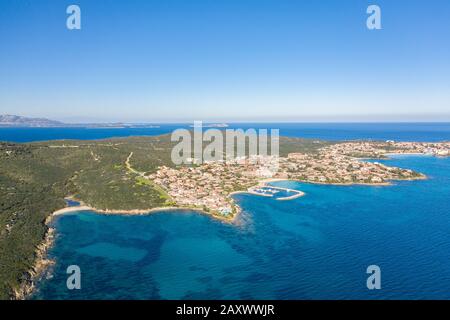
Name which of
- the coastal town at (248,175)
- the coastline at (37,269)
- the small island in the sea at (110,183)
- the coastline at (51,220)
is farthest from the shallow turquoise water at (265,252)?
the coastal town at (248,175)

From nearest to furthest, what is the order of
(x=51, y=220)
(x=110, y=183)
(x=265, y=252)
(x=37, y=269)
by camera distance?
(x=37, y=269) < (x=265, y=252) < (x=51, y=220) < (x=110, y=183)

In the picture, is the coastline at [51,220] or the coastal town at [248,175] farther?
the coastal town at [248,175]

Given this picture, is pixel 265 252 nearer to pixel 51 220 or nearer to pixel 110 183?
pixel 51 220

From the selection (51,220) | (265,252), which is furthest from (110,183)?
(265,252)

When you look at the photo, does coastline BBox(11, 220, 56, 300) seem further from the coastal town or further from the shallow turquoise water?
the coastal town

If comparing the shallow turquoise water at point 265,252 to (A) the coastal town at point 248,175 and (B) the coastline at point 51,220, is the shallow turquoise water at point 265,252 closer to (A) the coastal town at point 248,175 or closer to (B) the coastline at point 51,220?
(B) the coastline at point 51,220
